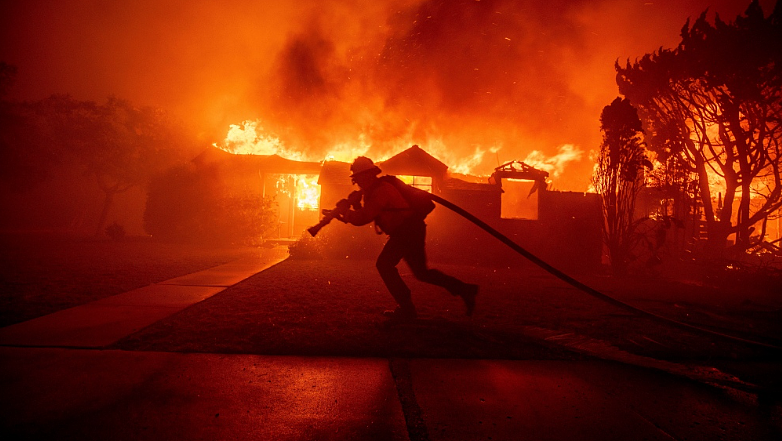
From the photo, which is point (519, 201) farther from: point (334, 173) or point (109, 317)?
point (109, 317)

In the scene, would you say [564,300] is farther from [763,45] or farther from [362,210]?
[763,45]

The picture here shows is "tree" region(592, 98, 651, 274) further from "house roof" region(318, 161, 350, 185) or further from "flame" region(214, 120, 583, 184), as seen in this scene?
"flame" region(214, 120, 583, 184)

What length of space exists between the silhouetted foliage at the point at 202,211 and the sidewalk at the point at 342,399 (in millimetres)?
14002

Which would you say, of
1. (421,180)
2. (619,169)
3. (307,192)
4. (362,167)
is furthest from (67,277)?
(307,192)

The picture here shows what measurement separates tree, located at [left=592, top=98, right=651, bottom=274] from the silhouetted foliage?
A: 1353 cm

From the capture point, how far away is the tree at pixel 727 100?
39.8ft

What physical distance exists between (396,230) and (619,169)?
9.22 meters

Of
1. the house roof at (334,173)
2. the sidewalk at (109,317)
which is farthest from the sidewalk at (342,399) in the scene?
the house roof at (334,173)

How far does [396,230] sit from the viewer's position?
14.2 ft

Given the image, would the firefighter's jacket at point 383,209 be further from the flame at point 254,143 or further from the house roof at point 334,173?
the flame at point 254,143

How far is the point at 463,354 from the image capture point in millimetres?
3482

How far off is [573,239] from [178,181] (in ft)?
54.5

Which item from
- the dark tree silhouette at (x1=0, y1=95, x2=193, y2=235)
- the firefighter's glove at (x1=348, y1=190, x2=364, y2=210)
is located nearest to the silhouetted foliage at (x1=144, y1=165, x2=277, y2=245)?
the dark tree silhouette at (x1=0, y1=95, x2=193, y2=235)

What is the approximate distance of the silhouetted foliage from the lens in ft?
56.3
